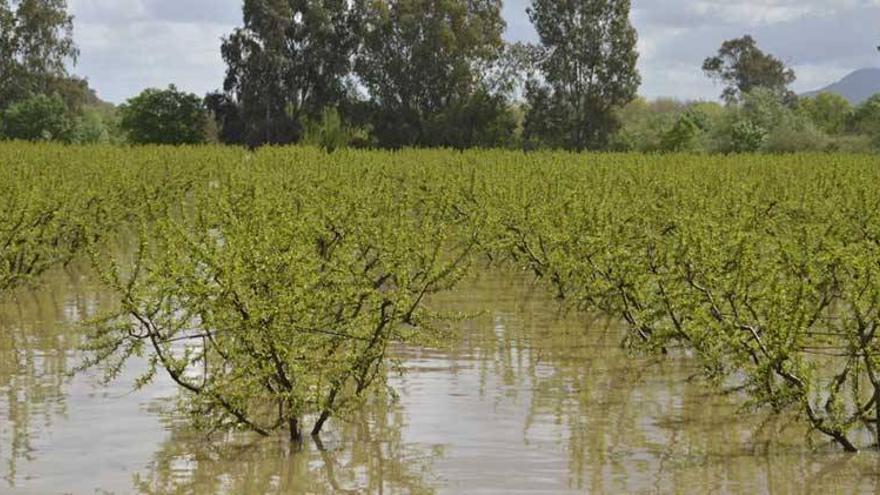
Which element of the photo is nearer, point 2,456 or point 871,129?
point 2,456

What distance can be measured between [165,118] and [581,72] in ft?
59.8

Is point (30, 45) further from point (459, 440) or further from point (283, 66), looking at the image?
point (459, 440)

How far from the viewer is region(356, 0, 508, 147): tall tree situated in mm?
62438

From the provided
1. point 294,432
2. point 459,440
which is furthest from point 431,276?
point 294,432

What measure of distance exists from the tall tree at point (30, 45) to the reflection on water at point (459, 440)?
2650 inches

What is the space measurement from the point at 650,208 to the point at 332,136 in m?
34.3

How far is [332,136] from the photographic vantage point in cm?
5122

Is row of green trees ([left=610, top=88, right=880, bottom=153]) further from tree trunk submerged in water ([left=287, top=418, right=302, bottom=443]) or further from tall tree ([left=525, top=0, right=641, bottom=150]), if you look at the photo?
tree trunk submerged in water ([left=287, top=418, right=302, bottom=443])

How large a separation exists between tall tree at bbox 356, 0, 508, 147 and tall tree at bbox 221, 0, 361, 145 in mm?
1762

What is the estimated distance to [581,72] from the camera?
215 feet

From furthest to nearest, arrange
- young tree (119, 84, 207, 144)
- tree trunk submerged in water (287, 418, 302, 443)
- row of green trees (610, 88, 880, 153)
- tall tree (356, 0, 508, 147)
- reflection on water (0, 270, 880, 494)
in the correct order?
young tree (119, 84, 207, 144) → tall tree (356, 0, 508, 147) → row of green trees (610, 88, 880, 153) → tree trunk submerged in water (287, 418, 302, 443) → reflection on water (0, 270, 880, 494)

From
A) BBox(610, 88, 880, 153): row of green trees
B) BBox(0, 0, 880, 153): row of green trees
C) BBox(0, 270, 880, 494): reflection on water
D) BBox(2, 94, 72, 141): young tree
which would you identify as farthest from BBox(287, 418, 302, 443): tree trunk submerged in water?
BBox(2, 94, 72, 141): young tree

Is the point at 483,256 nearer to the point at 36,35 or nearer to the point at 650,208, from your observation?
the point at 650,208

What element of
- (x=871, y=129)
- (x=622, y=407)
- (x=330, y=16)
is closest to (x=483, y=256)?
(x=622, y=407)
